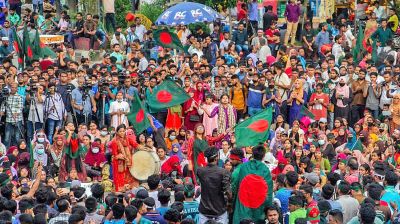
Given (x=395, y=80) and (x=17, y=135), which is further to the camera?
(x=395, y=80)

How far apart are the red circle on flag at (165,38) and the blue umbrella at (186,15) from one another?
1733mm

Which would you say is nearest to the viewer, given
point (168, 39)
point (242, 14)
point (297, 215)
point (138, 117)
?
point (297, 215)

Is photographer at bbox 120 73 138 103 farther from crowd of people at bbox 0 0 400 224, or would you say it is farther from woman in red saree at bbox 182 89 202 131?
woman in red saree at bbox 182 89 202 131

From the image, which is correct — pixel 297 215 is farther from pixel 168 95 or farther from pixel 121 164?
pixel 168 95


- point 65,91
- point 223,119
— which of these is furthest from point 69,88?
point 223,119

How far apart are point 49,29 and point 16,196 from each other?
12839 mm

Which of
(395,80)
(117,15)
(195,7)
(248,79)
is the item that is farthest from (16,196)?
(117,15)

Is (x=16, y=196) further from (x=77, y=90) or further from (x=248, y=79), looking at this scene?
(x=248, y=79)

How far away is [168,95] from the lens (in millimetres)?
22938

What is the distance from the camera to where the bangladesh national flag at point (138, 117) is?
21658 mm

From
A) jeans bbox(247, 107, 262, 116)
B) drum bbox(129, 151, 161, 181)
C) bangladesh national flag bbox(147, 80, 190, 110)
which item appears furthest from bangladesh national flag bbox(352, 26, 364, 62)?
drum bbox(129, 151, 161, 181)

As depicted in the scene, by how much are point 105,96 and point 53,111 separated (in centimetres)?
115

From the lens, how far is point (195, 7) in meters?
29.0

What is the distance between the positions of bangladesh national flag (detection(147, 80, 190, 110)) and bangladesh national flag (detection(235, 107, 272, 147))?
14.8 ft
